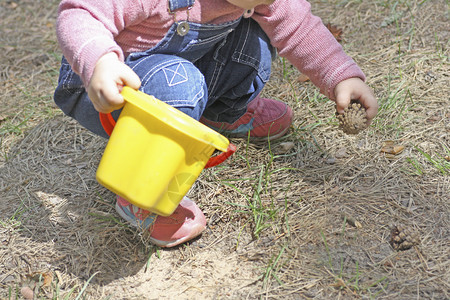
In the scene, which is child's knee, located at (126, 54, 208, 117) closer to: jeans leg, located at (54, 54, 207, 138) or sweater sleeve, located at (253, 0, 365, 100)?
jeans leg, located at (54, 54, 207, 138)

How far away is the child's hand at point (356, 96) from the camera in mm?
1652

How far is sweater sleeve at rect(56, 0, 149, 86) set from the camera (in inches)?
53.1

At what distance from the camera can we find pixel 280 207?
173 centimetres

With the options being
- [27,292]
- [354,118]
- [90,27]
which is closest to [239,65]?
[354,118]

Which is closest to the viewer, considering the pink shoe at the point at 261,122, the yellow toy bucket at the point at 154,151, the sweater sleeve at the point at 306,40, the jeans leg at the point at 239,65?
the yellow toy bucket at the point at 154,151

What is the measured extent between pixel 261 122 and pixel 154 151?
2.76 ft

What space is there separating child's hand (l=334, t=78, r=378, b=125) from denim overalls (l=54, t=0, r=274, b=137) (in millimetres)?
362

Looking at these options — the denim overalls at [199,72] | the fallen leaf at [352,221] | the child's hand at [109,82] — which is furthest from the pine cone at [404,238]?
the child's hand at [109,82]

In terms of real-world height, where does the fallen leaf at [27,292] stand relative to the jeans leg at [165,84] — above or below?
below

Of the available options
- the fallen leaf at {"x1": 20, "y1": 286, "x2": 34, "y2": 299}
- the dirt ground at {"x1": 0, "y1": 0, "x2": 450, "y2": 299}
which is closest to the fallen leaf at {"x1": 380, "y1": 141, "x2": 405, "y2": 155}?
the dirt ground at {"x1": 0, "y1": 0, "x2": 450, "y2": 299}

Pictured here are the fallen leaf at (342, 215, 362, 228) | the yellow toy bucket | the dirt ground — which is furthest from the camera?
the fallen leaf at (342, 215, 362, 228)

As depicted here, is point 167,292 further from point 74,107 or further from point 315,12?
point 315,12

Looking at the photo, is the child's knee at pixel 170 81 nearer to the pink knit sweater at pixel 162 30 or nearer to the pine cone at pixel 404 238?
the pink knit sweater at pixel 162 30

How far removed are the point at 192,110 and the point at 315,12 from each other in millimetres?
1409
